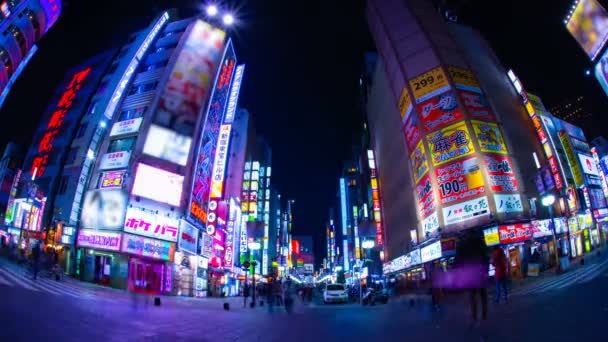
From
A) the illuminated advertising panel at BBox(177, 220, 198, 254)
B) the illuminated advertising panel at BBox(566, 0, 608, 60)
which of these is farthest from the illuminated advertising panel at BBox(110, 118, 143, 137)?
the illuminated advertising panel at BBox(566, 0, 608, 60)

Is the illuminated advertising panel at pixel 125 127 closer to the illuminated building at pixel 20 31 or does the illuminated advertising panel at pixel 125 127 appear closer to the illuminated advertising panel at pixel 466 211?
the illuminated building at pixel 20 31

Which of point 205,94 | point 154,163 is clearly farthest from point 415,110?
point 154,163

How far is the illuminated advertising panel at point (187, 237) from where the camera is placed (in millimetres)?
29922

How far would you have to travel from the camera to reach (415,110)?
34.1 m

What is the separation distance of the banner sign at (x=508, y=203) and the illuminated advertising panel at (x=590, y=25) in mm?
12322

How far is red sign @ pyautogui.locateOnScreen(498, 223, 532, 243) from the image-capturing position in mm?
26594

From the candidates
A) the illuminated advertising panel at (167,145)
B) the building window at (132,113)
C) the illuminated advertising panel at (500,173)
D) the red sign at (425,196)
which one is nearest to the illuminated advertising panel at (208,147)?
the illuminated advertising panel at (167,145)

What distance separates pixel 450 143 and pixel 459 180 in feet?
11.8

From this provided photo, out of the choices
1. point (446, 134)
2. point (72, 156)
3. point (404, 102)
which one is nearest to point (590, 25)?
point (446, 134)

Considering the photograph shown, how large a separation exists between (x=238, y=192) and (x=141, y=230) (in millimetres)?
29177

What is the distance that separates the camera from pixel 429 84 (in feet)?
113

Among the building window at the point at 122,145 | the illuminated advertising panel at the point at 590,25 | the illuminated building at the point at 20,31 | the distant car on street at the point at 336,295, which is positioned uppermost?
the illuminated building at the point at 20,31

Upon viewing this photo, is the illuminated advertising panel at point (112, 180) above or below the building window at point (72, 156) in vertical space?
below

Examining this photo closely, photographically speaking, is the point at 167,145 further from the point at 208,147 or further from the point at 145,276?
the point at 145,276
